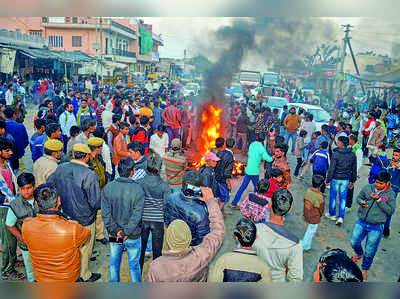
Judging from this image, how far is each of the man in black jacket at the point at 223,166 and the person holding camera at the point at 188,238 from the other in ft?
7.49

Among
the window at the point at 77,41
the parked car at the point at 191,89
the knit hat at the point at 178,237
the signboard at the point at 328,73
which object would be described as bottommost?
the knit hat at the point at 178,237

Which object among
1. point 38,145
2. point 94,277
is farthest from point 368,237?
point 38,145

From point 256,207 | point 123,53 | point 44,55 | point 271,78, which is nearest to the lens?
point 256,207

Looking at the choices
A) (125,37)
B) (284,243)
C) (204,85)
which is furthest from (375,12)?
(125,37)

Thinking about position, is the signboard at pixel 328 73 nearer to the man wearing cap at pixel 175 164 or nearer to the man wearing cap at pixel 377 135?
the man wearing cap at pixel 377 135

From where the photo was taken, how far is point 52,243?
2.65m

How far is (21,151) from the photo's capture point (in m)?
6.16

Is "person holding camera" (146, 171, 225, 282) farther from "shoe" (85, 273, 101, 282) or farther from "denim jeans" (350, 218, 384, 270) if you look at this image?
"denim jeans" (350, 218, 384, 270)

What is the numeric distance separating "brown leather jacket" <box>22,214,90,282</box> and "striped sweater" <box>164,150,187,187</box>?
2.09m

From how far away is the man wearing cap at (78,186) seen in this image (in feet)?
11.7

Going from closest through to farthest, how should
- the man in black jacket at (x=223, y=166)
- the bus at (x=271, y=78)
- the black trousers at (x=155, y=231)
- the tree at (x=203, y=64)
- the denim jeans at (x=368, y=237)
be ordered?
the black trousers at (x=155, y=231), the denim jeans at (x=368, y=237), the man in black jacket at (x=223, y=166), the tree at (x=203, y=64), the bus at (x=271, y=78)

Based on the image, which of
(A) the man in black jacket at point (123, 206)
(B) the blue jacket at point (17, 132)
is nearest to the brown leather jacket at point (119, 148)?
(B) the blue jacket at point (17, 132)

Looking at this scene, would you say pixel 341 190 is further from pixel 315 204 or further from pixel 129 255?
pixel 129 255

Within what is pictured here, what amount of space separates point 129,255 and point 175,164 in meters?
1.60
